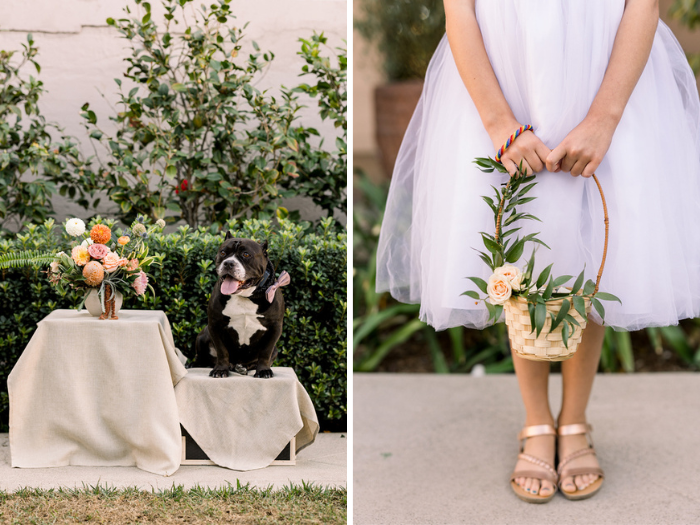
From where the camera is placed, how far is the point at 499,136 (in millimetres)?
1937

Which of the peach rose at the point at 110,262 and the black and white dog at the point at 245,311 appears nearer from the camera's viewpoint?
the black and white dog at the point at 245,311

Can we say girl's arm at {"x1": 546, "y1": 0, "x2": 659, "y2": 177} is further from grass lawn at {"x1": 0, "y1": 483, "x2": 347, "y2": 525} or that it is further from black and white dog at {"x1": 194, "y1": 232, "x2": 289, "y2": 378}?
grass lawn at {"x1": 0, "y1": 483, "x2": 347, "y2": 525}

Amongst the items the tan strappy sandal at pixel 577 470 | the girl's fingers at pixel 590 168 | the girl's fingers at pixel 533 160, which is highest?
the girl's fingers at pixel 533 160

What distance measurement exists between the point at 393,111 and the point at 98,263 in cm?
321

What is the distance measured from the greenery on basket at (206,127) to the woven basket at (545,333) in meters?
1.87

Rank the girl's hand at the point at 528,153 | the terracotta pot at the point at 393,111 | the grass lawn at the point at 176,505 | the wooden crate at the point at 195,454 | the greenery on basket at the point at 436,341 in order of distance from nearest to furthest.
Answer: the girl's hand at the point at 528,153 → the grass lawn at the point at 176,505 → the wooden crate at the point at 195,454 → the greenery on basket at the point at 436,341 → the terracotta pot at the point at 393,111

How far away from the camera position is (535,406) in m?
2.41

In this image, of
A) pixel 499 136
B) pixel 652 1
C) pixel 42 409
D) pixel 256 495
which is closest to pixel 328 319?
pixel 256 495

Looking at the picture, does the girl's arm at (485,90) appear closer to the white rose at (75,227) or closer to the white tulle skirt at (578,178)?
the white tulle skirt at (578,178)

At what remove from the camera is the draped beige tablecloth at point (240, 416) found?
259 centimetres

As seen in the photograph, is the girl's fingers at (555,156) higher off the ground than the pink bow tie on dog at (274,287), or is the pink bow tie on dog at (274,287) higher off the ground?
the girl's fingers at (555,156)

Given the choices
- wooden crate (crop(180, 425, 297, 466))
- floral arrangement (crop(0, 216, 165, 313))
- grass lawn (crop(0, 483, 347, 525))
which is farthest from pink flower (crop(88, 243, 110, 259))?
grass lawn (crop(0, 483, 347, 525))

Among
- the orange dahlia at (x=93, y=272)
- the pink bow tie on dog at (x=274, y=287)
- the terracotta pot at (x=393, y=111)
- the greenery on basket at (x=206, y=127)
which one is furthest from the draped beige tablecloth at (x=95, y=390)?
the terracotta pot at (x=393, y=111)

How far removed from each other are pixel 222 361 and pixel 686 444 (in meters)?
1.96
